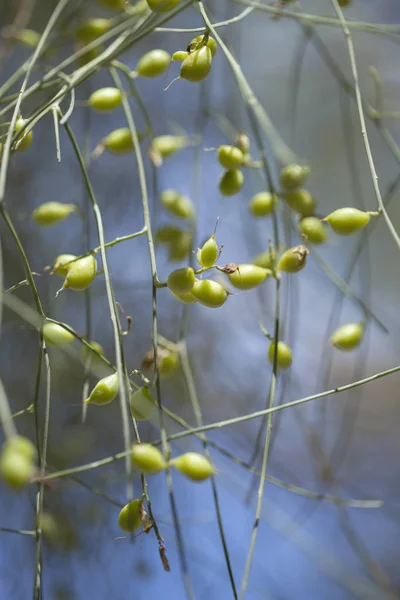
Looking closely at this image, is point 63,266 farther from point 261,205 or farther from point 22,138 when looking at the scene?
point 261,205

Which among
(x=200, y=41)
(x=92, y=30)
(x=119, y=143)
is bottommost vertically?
(x=200, y=41)

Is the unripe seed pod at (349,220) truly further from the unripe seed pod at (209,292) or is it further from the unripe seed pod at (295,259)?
the unripe seed pod at (209,292)

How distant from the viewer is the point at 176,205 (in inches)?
36.1

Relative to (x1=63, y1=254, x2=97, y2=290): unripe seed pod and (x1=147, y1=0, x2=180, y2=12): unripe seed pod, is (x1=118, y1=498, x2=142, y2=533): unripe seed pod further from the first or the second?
(x1=147, y1=0, x2=180, y2=12): unripe seed pod

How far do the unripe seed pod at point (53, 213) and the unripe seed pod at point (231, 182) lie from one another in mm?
195

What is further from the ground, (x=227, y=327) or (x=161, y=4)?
(x=227, y=327)

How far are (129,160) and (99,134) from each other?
4.0 inches

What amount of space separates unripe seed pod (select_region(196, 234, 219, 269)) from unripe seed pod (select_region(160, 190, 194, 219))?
1.08 ft

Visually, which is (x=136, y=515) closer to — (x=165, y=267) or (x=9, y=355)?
(x=165, y=267)

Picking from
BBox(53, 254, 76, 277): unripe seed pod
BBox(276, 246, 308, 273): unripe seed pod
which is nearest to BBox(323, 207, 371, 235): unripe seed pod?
BBox(276, 246, 308, 273): unripe seed pod

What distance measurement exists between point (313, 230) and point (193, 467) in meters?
0.36

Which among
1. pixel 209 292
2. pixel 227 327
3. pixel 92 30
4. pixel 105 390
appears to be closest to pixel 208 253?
pixel 209 292

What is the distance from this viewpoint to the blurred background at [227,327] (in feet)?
3.57

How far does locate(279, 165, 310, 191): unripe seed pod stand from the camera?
76 centimetres
